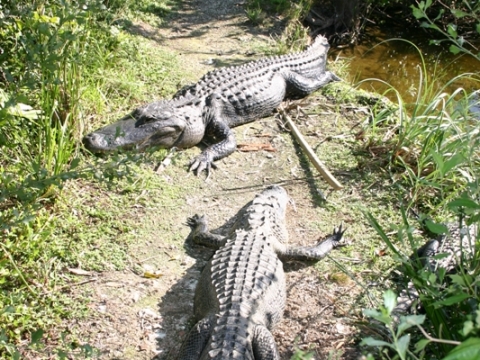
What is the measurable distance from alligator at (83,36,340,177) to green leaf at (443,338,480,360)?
3.75 m

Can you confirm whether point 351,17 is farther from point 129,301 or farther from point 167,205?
point 129,301

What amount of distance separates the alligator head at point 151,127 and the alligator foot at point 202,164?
40cm

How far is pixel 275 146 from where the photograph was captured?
5.70 meters

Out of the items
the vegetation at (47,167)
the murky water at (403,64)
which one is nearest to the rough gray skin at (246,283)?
the vegetation at (47,167)

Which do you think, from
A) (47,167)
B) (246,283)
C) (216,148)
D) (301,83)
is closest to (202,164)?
(216,148)

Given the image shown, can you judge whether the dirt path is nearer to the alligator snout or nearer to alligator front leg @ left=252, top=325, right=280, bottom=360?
alligator front leg @ left=252, top=325, right=280, bottom=360

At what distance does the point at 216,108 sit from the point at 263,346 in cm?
332

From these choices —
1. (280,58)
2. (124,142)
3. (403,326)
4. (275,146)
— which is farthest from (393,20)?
(403,326)

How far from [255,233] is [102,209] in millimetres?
1315

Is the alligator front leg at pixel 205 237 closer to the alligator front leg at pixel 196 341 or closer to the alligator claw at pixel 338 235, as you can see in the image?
the alligator claw at pixel 338 235

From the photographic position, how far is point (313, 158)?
5328 mm

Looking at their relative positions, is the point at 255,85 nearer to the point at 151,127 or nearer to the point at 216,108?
the point at 216,108

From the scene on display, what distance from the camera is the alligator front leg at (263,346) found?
124 inches

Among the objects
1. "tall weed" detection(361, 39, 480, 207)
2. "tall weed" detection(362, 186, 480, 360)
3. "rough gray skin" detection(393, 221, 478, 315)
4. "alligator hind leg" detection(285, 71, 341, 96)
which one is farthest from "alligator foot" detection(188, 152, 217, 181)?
"tall weed" detection(362, 186, 480, 360)
